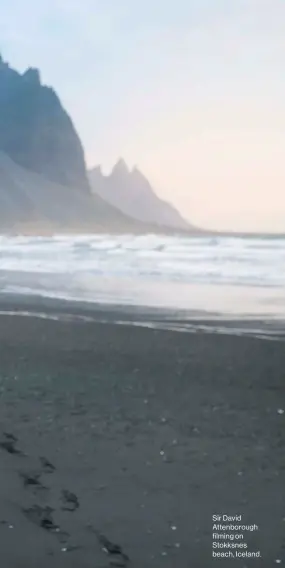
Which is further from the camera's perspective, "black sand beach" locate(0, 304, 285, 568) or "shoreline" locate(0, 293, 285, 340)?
"shoreline" locate(0, 293, 285, 340)

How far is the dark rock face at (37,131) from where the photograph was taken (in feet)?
5.92

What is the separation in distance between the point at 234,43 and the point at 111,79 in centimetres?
33

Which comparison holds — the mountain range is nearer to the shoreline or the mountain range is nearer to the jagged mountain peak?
the jagged mountain peak

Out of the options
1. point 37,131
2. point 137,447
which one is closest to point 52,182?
point 37,131

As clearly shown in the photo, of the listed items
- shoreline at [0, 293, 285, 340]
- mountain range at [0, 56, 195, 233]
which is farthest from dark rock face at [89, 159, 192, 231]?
shoreline at [0, 293, 285, 340]

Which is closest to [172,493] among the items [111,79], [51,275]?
[51,275]

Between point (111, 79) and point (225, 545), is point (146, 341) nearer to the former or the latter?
point (225, 545)

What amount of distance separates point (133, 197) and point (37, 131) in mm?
320

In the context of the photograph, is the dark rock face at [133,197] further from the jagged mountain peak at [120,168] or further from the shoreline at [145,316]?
the shoreline at [145,316]

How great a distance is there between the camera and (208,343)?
69.0 inches

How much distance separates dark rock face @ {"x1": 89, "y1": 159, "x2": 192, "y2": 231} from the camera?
1.79m

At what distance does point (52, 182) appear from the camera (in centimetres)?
184

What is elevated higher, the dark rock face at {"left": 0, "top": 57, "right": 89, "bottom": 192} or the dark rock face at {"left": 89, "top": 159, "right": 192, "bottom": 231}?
the dark rock face at {"left": 0, "top": 57, "right": 89, "bottom": 192}

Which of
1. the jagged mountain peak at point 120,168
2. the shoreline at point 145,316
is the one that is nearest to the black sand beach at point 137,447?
the shoreline at point 145,316
